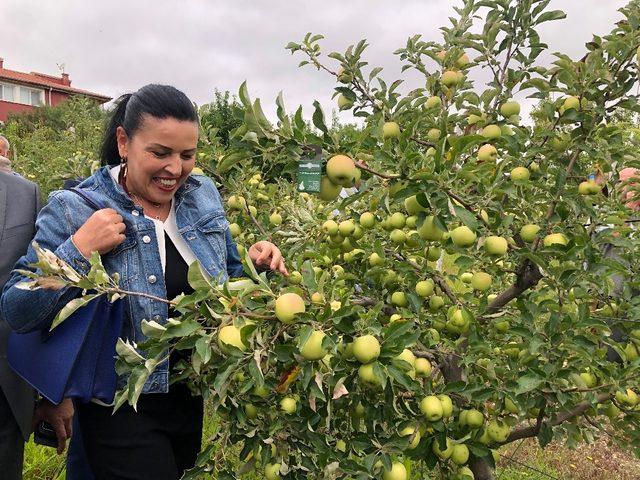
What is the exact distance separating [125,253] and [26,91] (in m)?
39.0

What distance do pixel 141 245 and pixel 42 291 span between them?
1.03ft

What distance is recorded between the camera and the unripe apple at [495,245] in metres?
1.45

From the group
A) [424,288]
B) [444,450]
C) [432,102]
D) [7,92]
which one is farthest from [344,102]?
[7,92]

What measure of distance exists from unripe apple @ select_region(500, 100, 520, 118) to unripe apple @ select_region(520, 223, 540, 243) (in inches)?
16.7

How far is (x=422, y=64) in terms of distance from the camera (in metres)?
2.07

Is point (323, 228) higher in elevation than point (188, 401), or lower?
higher

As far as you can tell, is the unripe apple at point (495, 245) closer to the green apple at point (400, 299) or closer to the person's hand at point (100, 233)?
the green apple at point (400, 299)

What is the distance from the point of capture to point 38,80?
34750 mm

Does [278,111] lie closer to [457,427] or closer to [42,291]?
[42,291]

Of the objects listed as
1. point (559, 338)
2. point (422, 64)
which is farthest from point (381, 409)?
point (422, 64)

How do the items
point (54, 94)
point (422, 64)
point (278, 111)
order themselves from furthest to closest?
1. point (54, 94)
2. point (422, 64)
3. point (278, 111)

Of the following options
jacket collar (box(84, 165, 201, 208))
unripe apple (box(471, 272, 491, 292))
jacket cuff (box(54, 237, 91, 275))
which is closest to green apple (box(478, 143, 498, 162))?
unripe apple (box(471, 272, 491, 292))

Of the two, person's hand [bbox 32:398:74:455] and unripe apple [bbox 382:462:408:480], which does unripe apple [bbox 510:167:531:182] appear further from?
person's hand [bbox 32:398:74:455]

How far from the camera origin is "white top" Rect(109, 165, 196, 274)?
162 centimetres
